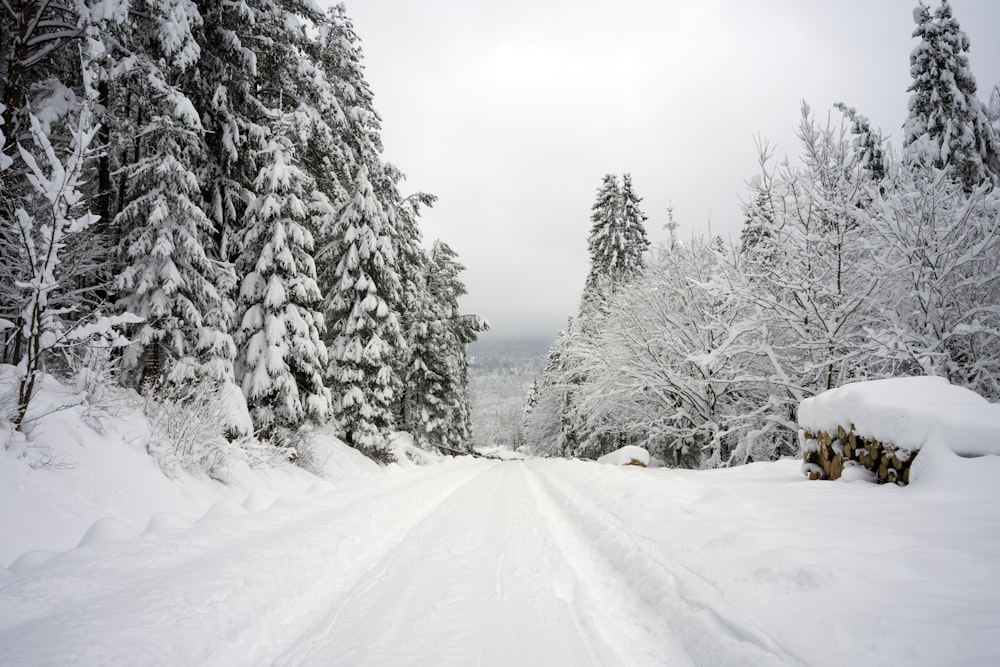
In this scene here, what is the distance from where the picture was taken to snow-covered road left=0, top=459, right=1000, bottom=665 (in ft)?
7.52

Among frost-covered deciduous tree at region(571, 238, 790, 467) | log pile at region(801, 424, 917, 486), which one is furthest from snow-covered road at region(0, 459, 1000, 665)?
frost-covered deciduous tree at region(571, 238, 790, 467)

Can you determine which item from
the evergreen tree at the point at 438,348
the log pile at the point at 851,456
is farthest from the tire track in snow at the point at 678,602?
the evergreen tree at the point at 438,348

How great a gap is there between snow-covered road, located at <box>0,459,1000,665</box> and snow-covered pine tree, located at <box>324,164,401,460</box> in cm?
988

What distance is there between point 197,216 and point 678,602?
10.5 metres

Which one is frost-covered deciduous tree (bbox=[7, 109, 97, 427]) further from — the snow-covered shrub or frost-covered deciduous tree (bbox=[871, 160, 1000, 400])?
frost-covered deciduous tree (bbox=[871, 160, 1000, 400])

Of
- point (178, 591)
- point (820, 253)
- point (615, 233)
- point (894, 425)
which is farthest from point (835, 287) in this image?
point (615, 233)

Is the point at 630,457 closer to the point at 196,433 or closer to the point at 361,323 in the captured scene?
the point at 361,323

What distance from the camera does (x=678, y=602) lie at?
10.0 feet

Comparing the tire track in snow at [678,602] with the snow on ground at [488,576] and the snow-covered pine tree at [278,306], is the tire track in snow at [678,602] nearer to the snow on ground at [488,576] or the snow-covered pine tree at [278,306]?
the snow on ground at [488,576]

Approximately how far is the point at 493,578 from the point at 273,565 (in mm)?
1893

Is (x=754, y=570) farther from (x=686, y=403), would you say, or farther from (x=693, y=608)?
(x=686, y=403)

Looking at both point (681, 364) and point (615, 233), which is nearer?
point (681, 364)

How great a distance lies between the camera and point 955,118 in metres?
15.3

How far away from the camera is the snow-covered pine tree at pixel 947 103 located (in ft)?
50.3
